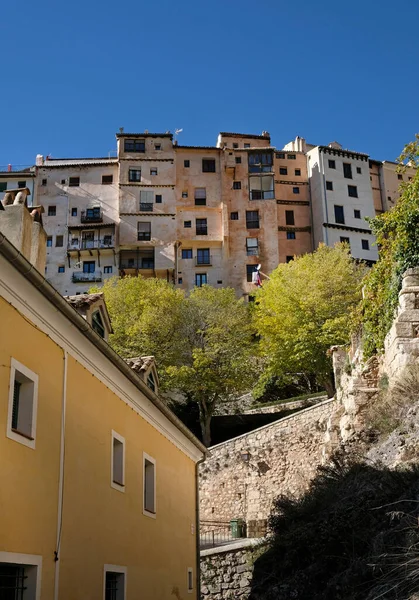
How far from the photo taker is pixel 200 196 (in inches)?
2756

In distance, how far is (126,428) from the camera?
1423 cm

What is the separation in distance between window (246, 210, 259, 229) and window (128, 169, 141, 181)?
10.6 metres

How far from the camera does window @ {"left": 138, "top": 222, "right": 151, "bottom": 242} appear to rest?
224ft

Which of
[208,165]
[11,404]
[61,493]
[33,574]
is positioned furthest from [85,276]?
[33,574]

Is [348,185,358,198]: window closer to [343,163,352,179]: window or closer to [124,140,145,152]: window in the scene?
[343,163,352,179]: window

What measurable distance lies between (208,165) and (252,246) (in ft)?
30.6

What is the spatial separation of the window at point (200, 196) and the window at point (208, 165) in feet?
6.37

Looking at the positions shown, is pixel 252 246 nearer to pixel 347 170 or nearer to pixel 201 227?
pixel 201 227

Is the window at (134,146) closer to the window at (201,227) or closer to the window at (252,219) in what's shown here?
the window at (201,227)

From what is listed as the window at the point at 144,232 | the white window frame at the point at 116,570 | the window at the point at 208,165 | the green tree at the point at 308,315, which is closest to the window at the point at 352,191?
the window at the point at 208,165

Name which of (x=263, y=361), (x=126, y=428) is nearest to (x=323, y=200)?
(x=263, y=361)

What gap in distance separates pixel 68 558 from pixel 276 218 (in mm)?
59747

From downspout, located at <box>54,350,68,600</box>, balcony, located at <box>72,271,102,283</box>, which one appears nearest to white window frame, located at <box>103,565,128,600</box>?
downspout, located at <box>54,350,68,600</box>

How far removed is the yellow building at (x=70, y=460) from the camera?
9391mm
